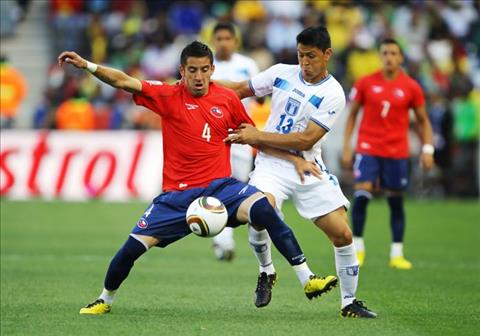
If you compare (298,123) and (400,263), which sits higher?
(298,123)

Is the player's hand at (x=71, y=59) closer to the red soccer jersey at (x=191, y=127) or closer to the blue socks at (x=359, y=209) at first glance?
the red soccer jersey at (x=191, y=127)

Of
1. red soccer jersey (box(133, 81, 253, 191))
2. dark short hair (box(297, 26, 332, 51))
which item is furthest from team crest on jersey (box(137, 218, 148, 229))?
dark short hair (box(297, 26, 332, 51))

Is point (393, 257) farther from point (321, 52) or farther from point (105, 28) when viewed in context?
point (105, 28)

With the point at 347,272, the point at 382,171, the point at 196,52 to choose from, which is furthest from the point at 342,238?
the point at 382,171

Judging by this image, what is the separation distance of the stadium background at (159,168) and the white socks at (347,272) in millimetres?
250

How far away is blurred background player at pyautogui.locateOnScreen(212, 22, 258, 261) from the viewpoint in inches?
555

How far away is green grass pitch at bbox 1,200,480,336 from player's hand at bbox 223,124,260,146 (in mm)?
1356

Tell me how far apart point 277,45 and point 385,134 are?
14483mm

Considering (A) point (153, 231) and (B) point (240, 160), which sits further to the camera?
(B) point (240, 160)

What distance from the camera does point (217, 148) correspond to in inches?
374

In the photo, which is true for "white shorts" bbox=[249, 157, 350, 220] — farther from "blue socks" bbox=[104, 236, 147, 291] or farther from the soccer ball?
"blue socks" bbox=[104, 236, 147, 291]

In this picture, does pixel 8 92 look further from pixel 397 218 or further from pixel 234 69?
pixel 397 218

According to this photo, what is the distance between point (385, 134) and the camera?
14.1 m

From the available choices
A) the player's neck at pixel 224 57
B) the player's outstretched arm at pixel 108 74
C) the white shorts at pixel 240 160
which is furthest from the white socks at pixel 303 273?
the player's neck at pixel 224 57
